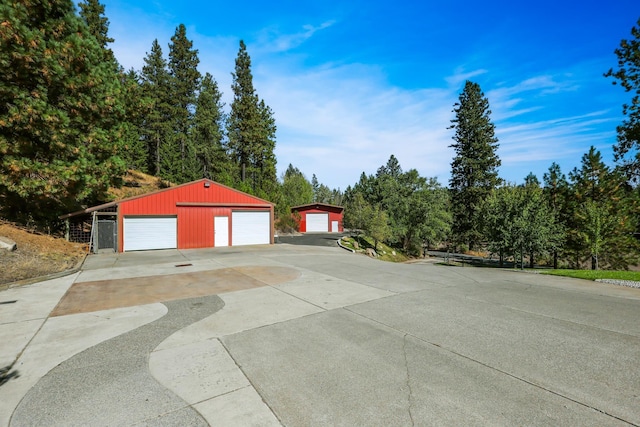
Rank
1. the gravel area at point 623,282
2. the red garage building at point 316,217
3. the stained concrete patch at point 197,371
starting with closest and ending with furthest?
the stained concrete patch at point 197,371, the gravel area at point 623,282, the red garage building at point 316,217

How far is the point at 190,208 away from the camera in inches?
740

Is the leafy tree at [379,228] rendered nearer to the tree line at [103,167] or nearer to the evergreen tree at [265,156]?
the tree line at [103,167]

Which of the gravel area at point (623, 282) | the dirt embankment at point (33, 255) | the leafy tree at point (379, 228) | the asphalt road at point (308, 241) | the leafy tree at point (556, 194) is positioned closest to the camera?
the gravel area at point (623, 282)

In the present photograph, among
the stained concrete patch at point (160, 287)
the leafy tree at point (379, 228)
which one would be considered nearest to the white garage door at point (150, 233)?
the stained concrete patch at point (160, 287)

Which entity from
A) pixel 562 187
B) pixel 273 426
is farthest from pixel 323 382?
pixel 562 187

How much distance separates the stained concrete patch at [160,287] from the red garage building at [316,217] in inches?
1097

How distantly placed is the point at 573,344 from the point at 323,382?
3.87 meters

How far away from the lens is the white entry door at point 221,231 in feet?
64.3

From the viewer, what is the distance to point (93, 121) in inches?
598

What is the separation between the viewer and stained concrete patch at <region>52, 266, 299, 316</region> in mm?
6586

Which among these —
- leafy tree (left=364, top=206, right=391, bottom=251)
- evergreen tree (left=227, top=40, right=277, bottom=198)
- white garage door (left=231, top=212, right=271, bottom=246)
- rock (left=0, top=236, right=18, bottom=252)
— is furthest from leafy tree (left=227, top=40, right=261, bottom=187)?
rock (left=0, top=236, right=18, bottom=252)

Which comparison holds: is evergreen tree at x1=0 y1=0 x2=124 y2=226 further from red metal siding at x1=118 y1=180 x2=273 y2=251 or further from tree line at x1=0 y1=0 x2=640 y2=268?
red metal siding at x1=118 y1=180 x2=273 y2=251

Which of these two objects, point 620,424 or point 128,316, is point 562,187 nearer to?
point 620,424

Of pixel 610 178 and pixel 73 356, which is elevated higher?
pixel 610 178
